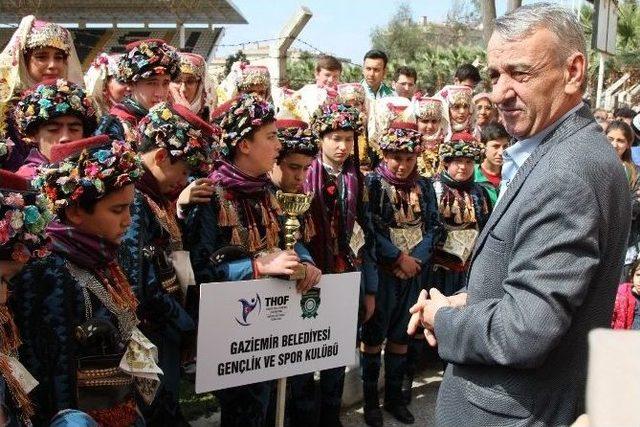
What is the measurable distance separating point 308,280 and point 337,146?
1.39m

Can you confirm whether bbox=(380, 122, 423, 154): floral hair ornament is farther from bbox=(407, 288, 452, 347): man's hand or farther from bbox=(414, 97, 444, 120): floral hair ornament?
bbox=(407, 288, 452, 347): man's hand

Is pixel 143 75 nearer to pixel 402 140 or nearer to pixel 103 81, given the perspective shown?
pixel 103 81

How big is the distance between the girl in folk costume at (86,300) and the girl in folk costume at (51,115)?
30.1 inches

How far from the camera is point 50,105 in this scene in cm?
328

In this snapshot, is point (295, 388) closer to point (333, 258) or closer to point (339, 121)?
point (333, 258)

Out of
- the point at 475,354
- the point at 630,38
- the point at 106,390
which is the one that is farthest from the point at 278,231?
the point at 630,38

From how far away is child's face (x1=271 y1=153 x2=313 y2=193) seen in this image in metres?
4.05

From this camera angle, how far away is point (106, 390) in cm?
258

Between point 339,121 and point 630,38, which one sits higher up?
point 630,38

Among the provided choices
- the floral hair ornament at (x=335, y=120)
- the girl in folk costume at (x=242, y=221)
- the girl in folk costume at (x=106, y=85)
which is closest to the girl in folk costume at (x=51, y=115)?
the girl in folk costume at (x=242, y=221)

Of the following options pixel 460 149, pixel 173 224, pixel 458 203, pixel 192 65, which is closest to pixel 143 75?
pixel 173 224

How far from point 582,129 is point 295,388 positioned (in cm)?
278

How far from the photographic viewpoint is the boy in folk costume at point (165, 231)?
3.06 metres

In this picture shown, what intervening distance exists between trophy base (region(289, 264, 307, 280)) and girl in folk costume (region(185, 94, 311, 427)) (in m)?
0.02
